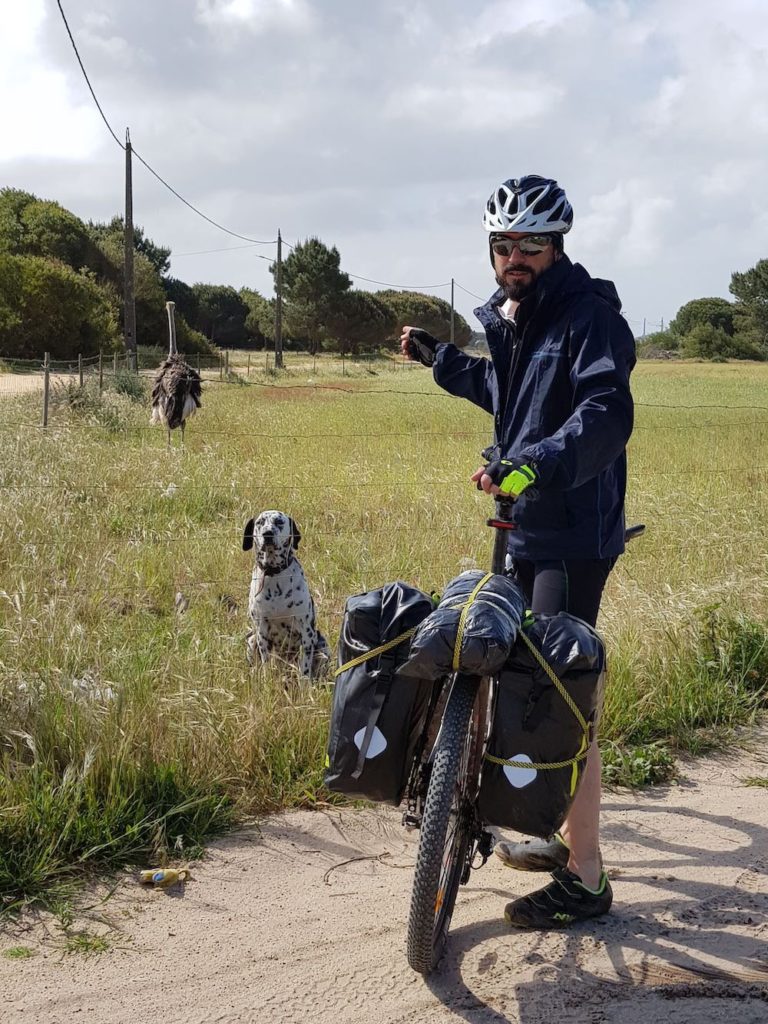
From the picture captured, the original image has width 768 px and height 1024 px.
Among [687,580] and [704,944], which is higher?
[687,580]

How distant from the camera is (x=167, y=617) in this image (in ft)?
20.7

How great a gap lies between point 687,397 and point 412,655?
94.0ft

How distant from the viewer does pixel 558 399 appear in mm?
3295

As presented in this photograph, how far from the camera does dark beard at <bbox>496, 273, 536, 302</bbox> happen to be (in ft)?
10.9

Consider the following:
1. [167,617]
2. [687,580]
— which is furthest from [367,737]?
[687,580]

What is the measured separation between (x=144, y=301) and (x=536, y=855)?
4976cm

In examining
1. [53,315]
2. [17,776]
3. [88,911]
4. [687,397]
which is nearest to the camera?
[88,911]

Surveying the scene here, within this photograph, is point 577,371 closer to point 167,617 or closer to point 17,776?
point 17,776

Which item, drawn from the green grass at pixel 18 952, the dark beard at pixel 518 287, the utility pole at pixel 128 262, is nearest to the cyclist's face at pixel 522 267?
the dark beard at pixel 518 287

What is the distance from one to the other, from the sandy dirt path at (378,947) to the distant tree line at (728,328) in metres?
69.4

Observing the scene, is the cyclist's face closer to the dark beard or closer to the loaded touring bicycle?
the dark beard

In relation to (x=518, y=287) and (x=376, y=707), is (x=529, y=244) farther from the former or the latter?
(x=376, y=707)

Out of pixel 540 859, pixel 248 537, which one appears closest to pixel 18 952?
pixel 540 859

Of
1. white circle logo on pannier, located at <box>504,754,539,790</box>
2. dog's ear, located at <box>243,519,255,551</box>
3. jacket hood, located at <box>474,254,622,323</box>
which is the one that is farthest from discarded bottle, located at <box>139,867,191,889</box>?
dog's ear, located at <box>243,519,255,551</box>
